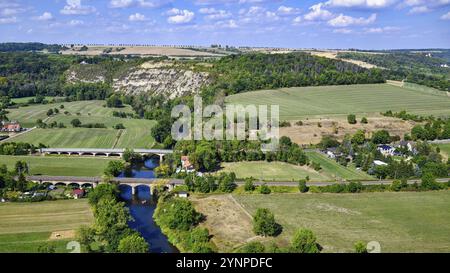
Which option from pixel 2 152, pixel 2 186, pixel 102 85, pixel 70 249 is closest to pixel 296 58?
pixel 102 85

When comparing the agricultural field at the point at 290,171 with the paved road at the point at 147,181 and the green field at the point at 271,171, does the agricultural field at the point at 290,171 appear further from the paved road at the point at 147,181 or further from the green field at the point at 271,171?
the paved road at the point at 147,181

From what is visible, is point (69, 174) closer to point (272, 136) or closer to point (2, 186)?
point (2, 186)

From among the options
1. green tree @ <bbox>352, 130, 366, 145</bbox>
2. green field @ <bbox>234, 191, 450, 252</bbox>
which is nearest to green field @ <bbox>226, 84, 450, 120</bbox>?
green tree @ <bbox>352, 130, 366, 145</bbox>

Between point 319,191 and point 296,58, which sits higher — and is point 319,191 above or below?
below

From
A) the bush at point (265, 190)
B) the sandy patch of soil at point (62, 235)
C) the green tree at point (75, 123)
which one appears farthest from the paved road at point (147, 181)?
the green tree at point (75, 123)

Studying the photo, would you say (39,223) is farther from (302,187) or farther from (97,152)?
(97,152)

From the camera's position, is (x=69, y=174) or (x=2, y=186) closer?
(x=2, y=186)
